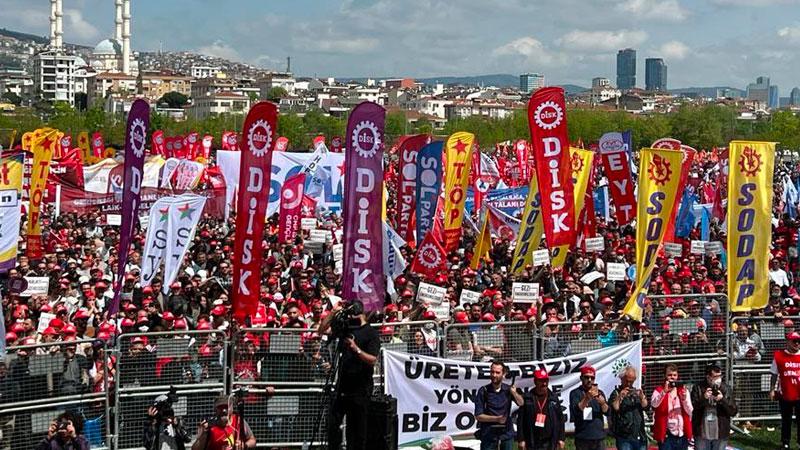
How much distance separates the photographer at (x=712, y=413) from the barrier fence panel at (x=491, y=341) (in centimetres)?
197

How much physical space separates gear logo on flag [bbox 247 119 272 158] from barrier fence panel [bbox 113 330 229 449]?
211cm

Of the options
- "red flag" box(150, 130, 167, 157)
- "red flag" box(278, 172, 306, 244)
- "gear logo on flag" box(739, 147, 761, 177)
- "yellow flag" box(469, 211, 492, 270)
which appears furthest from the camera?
"red flag" box(150, 130, 167, 157)

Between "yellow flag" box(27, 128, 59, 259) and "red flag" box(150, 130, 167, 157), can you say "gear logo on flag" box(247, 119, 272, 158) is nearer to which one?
"yellow flag" box(27, 128, 59, 259)

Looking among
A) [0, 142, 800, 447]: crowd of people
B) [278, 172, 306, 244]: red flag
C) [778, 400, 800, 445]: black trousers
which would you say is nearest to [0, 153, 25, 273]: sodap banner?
[0, 142, 800, 447]: crowd of people

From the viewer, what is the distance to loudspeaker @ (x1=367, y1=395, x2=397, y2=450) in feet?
33.1

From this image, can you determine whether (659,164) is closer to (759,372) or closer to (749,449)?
(759,372)

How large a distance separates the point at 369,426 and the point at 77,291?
992cm

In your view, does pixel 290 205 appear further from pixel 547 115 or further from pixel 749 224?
pixel 749 224

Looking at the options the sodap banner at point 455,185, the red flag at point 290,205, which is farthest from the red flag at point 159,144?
the sodap banner at point 455,185

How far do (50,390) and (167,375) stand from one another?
46.2 inches

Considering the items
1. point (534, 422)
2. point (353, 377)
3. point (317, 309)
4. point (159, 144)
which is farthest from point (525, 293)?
point (159, 144)

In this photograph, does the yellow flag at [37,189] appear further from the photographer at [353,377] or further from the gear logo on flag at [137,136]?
the photographer at [353,377]

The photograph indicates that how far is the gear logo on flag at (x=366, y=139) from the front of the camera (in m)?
13.4

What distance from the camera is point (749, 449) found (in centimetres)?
1356
